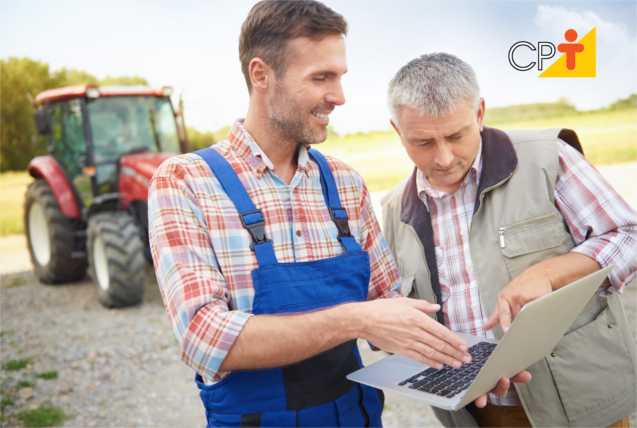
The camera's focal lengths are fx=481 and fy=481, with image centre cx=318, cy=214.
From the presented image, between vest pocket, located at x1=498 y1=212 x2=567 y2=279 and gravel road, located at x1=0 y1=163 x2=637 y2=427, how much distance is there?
1848mm

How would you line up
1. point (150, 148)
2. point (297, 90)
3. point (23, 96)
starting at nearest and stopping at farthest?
point (297, 90) → point (150, 148) → point (23, 96)

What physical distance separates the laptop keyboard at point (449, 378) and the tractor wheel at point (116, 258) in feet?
15.5

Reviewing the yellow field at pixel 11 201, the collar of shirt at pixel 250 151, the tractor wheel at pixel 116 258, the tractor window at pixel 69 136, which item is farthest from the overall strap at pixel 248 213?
the yellow field at pixel 11 201

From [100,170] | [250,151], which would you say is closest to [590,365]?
[250,151]

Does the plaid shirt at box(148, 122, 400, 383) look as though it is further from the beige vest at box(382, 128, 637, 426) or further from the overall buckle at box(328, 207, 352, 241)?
the beige vest at box(382, 128, 637, 426)

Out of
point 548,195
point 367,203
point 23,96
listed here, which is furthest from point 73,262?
point 23,96

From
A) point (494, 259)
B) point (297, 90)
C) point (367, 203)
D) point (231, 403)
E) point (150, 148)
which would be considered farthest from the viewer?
point (150, 148)

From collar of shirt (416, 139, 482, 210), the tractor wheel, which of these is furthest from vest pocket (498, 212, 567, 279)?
the tractor wheel

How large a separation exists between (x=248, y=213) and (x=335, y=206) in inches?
13.6

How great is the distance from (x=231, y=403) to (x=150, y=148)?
589 cm

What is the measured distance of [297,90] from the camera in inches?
62.4

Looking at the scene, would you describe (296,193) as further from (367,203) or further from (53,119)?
(53,119)

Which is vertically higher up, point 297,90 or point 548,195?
point 297,90

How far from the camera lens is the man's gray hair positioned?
1.69m
